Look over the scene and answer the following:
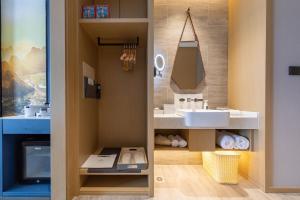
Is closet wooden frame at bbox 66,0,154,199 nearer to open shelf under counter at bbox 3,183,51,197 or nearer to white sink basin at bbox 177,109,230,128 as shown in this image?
open shelf under counter at bbox 3,183,51,197

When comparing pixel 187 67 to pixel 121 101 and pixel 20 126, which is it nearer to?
pixel 121 101

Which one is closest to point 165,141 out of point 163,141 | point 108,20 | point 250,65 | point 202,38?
point 163,141

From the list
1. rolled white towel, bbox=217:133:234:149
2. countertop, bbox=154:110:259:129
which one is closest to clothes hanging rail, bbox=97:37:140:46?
countertop, bbox=154:110:259:129

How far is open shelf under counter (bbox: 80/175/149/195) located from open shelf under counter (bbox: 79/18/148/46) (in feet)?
4.91

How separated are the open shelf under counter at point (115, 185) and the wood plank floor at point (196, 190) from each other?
6 cm

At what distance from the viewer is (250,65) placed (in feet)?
8.70

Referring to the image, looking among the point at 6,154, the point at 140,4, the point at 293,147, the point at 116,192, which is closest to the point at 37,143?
the point at 6,154

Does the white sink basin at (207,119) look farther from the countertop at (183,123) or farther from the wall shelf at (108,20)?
the wall shelf at (108,20)

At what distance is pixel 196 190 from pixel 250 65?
145 centimetres

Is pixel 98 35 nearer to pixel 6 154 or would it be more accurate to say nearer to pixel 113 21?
pixel 113 21

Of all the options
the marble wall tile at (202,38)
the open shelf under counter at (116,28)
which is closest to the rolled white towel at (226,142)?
the marble wall tile at (202,38)

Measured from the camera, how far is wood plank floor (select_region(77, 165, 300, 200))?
218 cm

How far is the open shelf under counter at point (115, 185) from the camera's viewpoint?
219 cm

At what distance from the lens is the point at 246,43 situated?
2.74m
